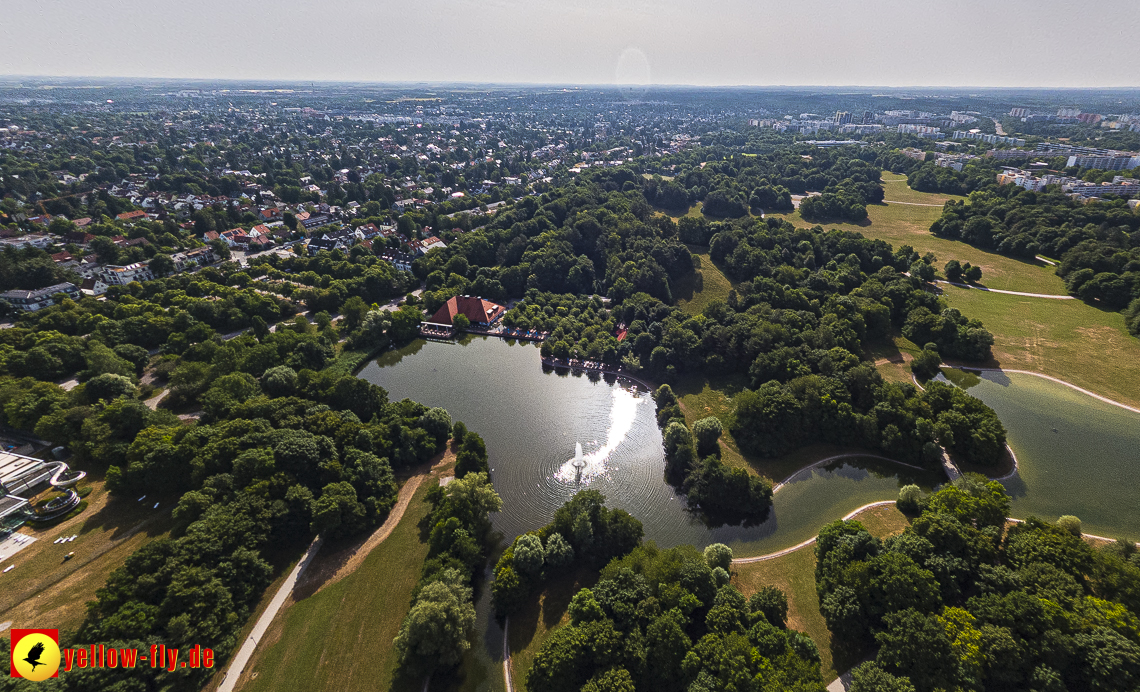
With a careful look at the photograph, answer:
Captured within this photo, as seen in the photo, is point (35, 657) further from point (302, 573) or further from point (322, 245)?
point (322, 245)

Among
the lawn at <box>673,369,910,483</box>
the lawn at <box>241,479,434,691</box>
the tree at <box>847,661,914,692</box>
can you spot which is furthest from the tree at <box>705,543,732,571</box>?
the lawn at <box>241,479,434,691</box>

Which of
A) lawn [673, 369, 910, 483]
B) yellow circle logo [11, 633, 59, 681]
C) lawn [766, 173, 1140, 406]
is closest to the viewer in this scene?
yellow circle logo [11, 633, 59, 681]

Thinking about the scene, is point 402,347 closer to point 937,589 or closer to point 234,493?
point 234,493

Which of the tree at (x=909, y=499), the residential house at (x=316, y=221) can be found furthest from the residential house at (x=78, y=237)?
the tree at (x=909, y=499)

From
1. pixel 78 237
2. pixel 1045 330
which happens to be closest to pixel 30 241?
pixel 78 237

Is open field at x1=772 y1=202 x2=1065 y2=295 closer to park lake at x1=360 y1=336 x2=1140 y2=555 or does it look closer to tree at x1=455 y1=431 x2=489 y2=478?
park lake at x1=360 y1=336 x2=1140 y2=555
